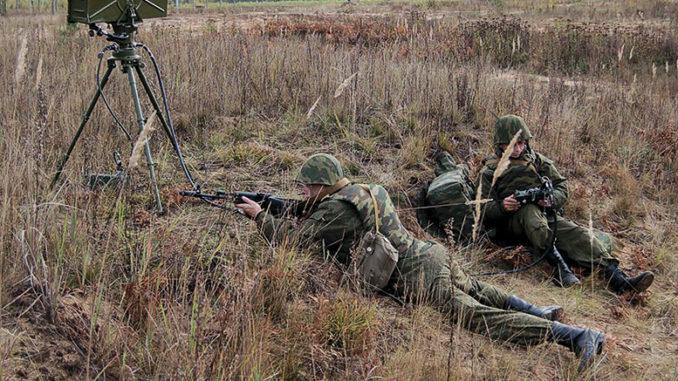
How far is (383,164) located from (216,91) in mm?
2042

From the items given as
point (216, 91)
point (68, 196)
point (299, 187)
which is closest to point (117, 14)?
point (68, 196)

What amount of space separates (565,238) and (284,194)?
245 cm

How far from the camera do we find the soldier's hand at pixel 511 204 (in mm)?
5305

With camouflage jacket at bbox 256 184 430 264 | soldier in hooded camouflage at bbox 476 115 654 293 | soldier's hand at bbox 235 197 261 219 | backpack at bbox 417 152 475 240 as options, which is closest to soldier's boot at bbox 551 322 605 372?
camouflage jacket at bbox 256 184 430 264

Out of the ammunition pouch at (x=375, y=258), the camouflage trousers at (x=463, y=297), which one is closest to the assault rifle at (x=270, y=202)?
the ammunition pouch at (x=375, y=258)

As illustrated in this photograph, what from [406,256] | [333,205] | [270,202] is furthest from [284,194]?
[406,256]

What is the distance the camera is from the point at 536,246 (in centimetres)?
526

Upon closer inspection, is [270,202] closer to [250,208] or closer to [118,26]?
[250,208]

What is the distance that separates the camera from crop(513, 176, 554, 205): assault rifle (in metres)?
5.22

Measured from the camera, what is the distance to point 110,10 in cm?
386

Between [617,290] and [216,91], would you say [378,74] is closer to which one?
[216,91]

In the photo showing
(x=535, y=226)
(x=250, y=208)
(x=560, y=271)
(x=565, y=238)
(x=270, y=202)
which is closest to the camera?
(x=250, y=208)

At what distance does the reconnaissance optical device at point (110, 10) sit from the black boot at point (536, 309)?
311 centimetres

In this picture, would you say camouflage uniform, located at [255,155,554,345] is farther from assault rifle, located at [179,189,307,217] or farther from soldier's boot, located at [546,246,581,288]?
soldier's boot, located at [546,246,581,288]
